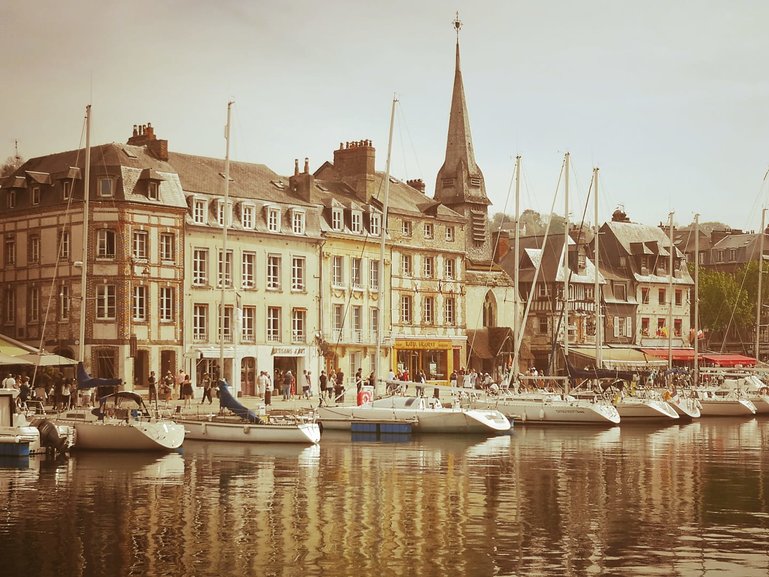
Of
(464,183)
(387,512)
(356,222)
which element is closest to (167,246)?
(356,222)

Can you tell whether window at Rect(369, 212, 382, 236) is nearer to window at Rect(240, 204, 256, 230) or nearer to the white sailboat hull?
window at Rect(240, 204, 256, 230)

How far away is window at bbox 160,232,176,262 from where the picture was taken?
6078 centimetres

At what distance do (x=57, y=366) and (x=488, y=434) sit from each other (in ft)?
67.9

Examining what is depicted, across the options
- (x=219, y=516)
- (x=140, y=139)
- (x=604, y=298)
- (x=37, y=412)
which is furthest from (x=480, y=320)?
(x=219, y=516)

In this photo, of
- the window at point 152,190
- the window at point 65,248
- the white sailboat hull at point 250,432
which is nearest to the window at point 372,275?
the window at point 152,190

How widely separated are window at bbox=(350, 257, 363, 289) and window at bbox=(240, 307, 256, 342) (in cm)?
810

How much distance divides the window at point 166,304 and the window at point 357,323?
1304 centimetres

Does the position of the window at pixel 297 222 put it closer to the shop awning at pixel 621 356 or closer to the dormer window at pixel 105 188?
the dormer window at pixel 105 188

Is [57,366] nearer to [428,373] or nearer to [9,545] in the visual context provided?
[428,373]

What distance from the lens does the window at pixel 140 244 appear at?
59688 mm

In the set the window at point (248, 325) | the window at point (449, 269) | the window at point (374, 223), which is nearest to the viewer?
the window at point (248, 325)

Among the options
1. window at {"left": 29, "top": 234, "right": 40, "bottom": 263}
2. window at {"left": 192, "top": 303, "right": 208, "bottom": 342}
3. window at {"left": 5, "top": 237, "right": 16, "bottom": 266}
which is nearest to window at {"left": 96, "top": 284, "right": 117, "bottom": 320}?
window at {"left": 29, "top": 234, "right": 40, "bottom": 263}

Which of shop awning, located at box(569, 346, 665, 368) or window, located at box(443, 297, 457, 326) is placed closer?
window, located at box(443, 297, 457, 326)

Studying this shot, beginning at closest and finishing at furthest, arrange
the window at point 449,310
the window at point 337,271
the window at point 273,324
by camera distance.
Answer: the window at point 273,324, the window at point 337,271, the window at point 449,310
